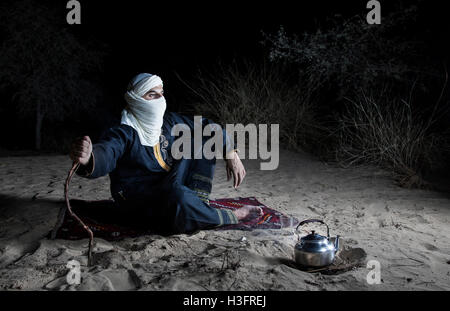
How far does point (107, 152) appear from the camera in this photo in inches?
97.1

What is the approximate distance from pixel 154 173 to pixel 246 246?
32.8 inches

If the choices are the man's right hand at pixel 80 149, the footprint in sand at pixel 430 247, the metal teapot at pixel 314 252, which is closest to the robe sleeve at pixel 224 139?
the metal teapot at pixel 314 252

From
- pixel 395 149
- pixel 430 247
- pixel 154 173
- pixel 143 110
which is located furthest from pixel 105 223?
pixel 395 149

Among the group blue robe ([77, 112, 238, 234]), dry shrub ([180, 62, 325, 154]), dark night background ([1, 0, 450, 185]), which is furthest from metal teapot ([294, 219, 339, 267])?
dark night background ([1, 0, 450, 185])

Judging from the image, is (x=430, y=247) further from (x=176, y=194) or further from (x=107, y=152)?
(x=107, y=152)

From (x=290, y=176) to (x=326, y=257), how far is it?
2.65m

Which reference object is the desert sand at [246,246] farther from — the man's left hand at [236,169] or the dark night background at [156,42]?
the dark night background at [156,42]

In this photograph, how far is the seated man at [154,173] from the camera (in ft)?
8.94

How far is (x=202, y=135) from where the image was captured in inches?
124

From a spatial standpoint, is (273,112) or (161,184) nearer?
(161,184)

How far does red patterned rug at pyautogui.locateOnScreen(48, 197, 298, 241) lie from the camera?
280cm

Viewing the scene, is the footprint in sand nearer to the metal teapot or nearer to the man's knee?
the metal teapot

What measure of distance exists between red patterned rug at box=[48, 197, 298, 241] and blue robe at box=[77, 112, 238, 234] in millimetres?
113

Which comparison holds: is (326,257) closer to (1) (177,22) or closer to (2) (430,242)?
(2) (430,242)
